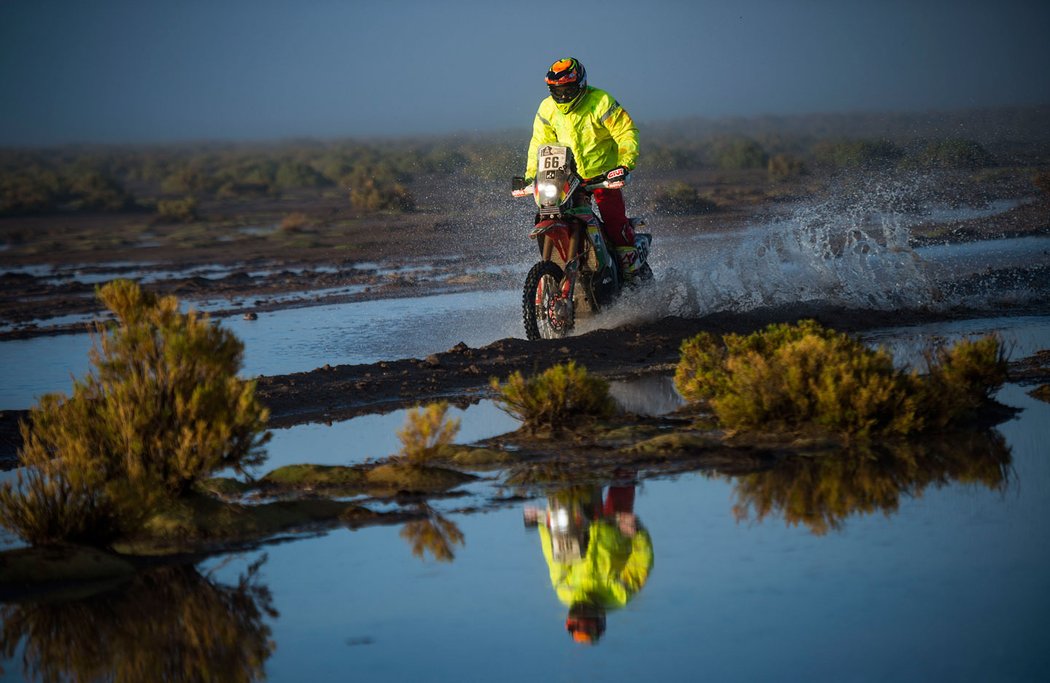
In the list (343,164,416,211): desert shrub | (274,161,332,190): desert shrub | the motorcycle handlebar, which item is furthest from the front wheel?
(274,161,332,190): desert shrub

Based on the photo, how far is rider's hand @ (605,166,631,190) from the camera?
1265cm

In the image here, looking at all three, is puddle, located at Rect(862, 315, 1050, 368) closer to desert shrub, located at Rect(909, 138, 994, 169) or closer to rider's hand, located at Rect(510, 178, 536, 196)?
rider's hand, located at Rect(510, 178, 536, 196)

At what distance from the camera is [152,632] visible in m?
5.97

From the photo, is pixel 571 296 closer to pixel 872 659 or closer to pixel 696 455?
pixel 696 455

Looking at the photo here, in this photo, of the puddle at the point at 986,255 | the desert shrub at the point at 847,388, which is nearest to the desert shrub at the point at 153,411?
the desert shrub at the point at 847,388

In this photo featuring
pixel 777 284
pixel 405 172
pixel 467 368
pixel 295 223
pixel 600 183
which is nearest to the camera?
pixel 467 368

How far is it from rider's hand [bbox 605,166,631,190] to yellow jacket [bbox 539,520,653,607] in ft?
19.4

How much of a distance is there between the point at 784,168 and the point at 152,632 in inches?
1663

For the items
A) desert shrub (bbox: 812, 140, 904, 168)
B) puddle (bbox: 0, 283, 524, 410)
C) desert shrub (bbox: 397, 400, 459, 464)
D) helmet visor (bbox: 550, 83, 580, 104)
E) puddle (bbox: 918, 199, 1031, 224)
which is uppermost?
helmet visor (bbox: 550, 83, 580, 104)

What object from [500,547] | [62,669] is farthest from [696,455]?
[62,669]

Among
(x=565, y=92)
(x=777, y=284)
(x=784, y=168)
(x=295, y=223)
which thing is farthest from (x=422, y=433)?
(x=784, y=168)

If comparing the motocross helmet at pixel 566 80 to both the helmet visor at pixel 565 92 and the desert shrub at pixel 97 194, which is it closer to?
the helmet visor at pixel 565 92

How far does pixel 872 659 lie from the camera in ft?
17.3

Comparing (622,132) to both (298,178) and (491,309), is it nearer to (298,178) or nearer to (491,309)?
(491,309)
